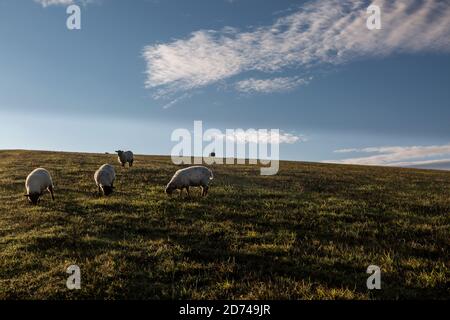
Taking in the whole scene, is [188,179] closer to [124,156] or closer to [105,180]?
[105,180]

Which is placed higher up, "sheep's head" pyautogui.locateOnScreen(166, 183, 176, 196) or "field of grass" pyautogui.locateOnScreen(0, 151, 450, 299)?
"sheep's head" pyautogui.locateOnScreen(166, 183, 176, 196)

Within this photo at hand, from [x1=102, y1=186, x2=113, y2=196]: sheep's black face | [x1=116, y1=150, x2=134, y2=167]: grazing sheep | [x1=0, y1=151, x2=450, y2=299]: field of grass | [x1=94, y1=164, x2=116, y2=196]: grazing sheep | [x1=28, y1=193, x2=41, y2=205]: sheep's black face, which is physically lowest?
[x1=0, y1=151, x2=450, y2=299]: field of grass

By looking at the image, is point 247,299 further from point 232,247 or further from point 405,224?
point 405,224

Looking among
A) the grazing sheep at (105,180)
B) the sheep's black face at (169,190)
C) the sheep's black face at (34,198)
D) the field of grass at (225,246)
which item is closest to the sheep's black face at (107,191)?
the grazing sheep at (105,180)

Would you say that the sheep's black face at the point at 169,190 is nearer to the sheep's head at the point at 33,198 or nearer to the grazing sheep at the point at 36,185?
the grazing sheep at the point at 36,185

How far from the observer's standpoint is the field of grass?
8.73 m

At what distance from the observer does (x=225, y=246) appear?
11742 mm

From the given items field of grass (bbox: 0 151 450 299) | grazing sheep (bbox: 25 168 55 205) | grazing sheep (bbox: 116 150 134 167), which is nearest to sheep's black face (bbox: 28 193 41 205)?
grazing sheep (bbox: 25 168 55 205)

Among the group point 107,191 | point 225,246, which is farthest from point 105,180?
point 225,246

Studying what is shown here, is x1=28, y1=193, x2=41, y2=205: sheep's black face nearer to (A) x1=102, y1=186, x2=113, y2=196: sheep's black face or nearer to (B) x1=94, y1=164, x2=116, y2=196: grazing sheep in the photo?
(B) x1=94, y1=164, x2=116, y2=196: grazing sheep

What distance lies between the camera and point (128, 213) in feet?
54.5

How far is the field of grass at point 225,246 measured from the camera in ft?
28.6
